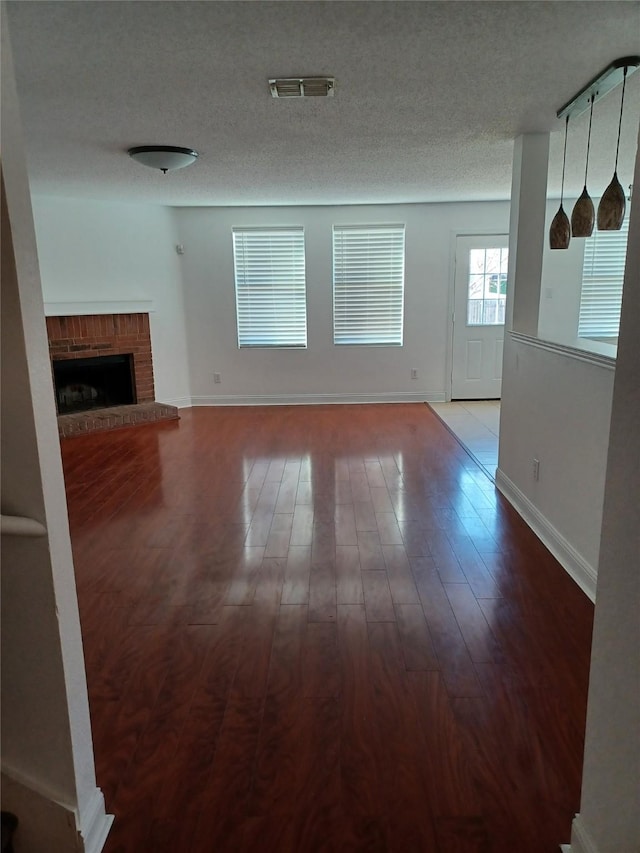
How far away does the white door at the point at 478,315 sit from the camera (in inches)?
273

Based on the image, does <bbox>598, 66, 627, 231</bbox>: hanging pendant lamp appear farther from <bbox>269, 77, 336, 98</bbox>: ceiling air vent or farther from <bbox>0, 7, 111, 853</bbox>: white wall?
<bbox>0, 7, 111, 853</bbox>: white wall

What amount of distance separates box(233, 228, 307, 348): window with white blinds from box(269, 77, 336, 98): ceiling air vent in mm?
4131

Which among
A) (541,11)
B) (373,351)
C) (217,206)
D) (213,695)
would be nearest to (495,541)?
Answer: (213,695)

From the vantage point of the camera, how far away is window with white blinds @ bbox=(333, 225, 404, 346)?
6918 millimetres

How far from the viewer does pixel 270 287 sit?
23.2 ft

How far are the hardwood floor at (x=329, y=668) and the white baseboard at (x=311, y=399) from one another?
123 inches

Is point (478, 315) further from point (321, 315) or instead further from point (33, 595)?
point (33, 595)

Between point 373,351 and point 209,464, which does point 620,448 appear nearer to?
point 209,464

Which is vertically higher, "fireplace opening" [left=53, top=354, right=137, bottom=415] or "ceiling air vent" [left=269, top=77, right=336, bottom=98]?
"ceiling air vent" [left=269, top=77, right=336, bottom=98]

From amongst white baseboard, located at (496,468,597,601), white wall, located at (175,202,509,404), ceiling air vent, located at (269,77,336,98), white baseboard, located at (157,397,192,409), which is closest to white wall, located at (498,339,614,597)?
white baseboard, located at (496,468,597,601)

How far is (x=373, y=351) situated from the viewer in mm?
7176

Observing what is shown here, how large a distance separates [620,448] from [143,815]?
1.58 m

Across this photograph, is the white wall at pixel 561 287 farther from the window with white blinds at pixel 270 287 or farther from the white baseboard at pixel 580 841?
the white baseboard at pixel 580 841

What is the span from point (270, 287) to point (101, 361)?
220 centimetres
